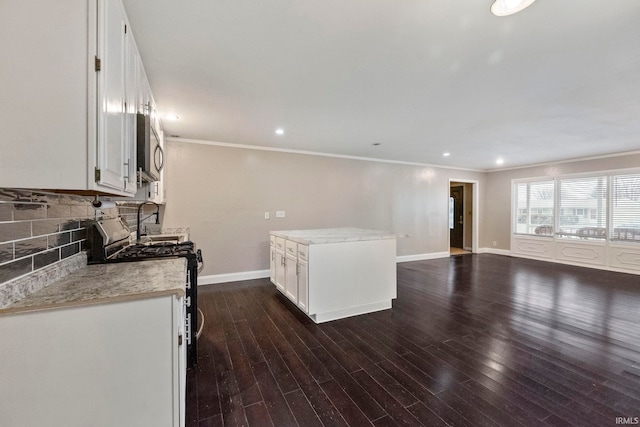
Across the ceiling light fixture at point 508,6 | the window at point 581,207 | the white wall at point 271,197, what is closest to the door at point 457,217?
the window at point 581,207

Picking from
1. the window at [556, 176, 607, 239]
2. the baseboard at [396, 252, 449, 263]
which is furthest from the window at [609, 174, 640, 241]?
the baseboard at [396, 252, 449, 263]

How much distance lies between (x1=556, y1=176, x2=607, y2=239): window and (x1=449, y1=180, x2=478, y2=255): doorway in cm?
183

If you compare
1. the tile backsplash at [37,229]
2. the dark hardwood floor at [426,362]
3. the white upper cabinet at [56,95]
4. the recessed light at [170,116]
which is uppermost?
the recessed light at [170,116]

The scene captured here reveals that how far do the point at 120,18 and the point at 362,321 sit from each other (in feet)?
10.2

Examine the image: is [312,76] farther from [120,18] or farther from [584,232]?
[584,232]

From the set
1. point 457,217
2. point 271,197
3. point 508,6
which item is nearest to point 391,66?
point 508,6

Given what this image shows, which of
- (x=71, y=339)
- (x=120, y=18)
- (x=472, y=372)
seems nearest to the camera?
(x=71, y=339)

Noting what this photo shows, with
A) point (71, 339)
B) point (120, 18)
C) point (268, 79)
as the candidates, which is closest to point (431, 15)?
point (268, 79)

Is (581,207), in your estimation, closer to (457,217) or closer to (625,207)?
(625,207)

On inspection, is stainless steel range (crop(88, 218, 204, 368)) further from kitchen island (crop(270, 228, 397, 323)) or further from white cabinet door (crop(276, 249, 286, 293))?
white cabinet door (crop(276, 249, 286, 293))

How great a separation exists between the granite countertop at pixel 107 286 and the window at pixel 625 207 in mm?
7639

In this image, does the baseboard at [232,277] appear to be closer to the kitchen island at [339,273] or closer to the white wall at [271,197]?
the white wall at [271,197]

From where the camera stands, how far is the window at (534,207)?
20.7 ft

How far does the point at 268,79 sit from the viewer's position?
2.32 metres
